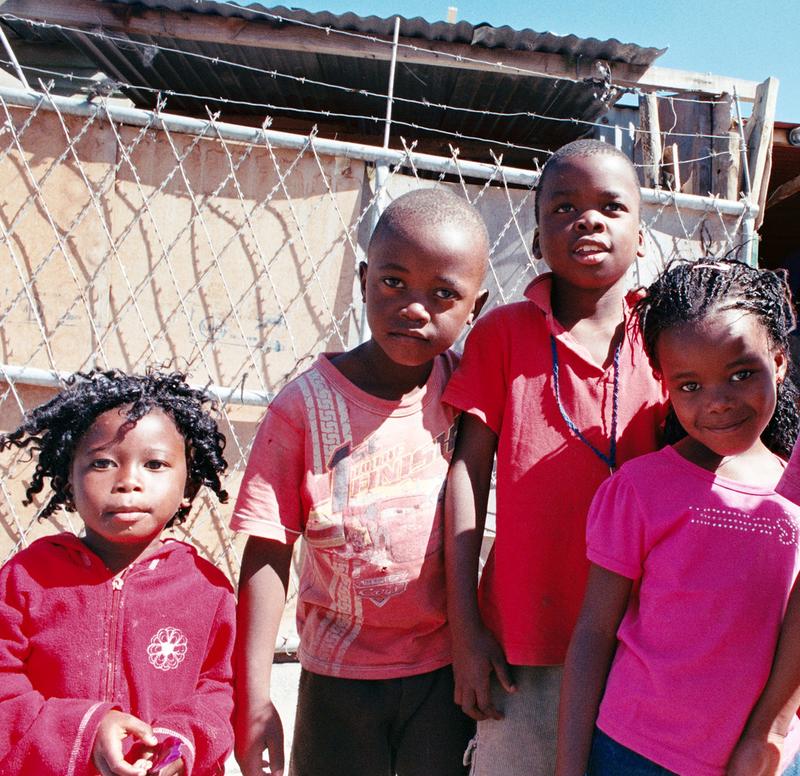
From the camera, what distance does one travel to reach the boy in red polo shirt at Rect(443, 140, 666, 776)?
4.12 ft

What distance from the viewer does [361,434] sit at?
1302 millimetres

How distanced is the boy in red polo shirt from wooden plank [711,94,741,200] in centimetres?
230

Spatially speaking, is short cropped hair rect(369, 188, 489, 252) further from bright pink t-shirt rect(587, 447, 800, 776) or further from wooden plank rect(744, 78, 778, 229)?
wooden plank rect(744, 78, 778, 229)

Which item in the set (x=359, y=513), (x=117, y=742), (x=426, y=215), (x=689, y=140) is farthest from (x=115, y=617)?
(x=689, y=140)

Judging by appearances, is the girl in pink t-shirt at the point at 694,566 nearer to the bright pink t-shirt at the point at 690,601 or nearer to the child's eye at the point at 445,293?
the bright pink t-shirt at the point at 690,601

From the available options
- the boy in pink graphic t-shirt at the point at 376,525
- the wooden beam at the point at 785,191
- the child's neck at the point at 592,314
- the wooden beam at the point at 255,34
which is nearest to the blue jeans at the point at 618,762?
the boy in pink graphic t-shirt at the point at 376,525

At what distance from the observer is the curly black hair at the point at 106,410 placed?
1308 millimetres

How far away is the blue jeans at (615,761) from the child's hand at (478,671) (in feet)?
0.58

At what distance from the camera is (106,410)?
51.2 inches

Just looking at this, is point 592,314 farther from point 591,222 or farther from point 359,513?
point 359,513

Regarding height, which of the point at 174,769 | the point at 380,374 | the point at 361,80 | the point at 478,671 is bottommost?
the point at 174,769

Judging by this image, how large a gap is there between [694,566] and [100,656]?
3.00 feet

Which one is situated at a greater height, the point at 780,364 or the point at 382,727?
the point at 780,364

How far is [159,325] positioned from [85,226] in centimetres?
47
